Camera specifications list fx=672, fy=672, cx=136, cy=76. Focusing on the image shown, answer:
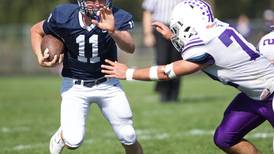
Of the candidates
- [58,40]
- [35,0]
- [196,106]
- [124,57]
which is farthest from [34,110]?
[35,0]

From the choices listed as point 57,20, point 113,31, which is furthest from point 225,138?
point 57,20

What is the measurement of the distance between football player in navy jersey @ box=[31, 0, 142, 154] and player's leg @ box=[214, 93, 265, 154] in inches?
26.9

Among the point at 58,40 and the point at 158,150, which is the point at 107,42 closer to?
the point at 58,40

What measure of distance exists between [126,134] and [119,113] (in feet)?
0.54

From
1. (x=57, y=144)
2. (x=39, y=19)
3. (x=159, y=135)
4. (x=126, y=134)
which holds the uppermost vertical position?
(x=126, y=134)

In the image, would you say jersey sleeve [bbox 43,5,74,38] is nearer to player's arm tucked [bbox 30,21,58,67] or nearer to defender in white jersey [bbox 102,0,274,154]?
player's arm tucked [bbox 30,21,58,67]

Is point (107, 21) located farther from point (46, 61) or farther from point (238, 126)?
point (238, 126)

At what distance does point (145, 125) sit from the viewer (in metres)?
8.00

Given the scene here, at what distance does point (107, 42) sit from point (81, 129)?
27.4 inches

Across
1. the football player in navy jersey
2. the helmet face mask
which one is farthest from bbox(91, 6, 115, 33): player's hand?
the football player in navy jersey

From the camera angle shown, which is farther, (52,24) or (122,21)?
(52,24)

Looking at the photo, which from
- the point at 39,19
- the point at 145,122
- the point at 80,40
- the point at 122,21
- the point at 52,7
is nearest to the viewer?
the point at 122,21

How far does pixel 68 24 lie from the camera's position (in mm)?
5086

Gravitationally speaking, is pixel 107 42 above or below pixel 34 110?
above
